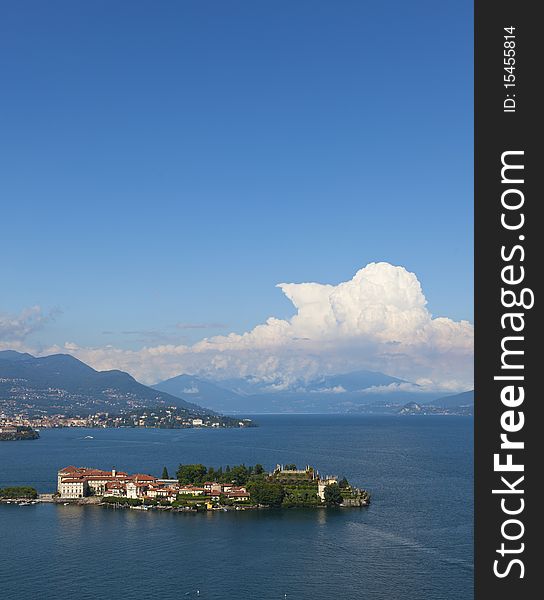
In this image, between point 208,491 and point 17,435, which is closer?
point 208,491

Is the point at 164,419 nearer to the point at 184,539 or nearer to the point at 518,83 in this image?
the point at 184,539

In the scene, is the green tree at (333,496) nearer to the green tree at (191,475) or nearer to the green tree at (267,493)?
the green tree at (267,493)

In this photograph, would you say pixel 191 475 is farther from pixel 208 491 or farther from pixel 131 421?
pixel 131 421

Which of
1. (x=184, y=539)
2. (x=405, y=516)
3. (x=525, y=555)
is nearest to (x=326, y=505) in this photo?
(x=405, y=516)

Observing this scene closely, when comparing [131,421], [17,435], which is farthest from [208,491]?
[131,421]

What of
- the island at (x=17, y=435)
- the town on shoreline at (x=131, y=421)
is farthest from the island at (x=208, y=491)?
the town on shoreline at (x=131, y=421)

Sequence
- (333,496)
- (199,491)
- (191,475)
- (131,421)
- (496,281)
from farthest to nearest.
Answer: (131,421) < (191,475) < (199,491) < (333,496) < (496,281)

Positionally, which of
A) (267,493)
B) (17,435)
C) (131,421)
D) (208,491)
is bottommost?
(17,435)
